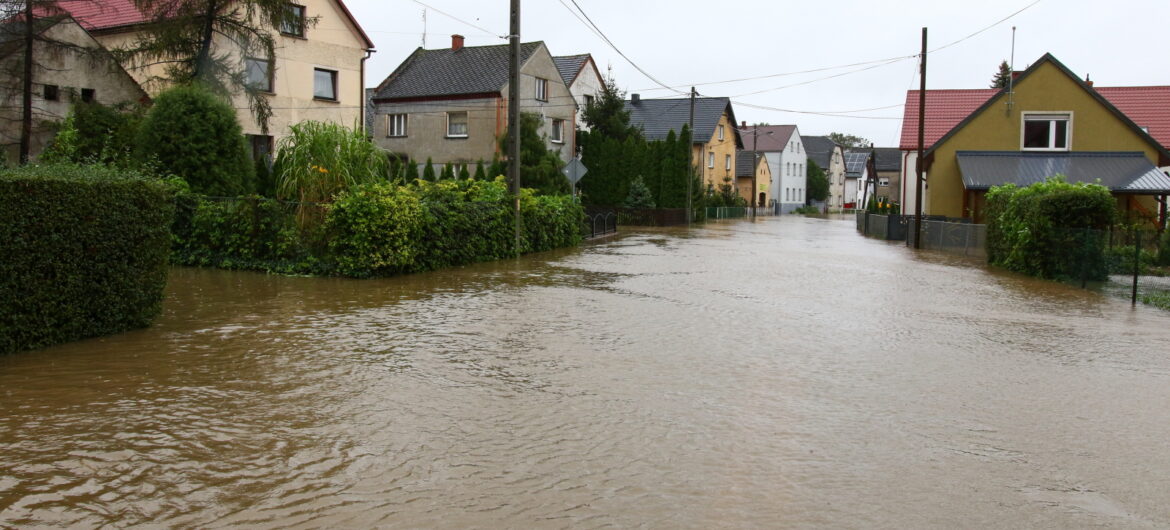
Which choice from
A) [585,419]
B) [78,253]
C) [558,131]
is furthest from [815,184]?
[585,419]

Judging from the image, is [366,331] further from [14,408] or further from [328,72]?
[328,72]

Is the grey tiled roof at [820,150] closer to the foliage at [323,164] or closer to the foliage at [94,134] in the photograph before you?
the foliage at [94,134]

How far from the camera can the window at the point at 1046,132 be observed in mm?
34469

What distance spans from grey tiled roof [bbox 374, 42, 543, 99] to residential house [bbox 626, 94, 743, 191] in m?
21.0

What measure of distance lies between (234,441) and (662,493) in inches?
112

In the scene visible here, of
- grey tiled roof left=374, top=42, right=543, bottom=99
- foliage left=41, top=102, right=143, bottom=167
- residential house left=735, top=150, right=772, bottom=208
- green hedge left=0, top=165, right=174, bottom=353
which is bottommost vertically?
green hedge left=0, top=165, right=174, bottom=353

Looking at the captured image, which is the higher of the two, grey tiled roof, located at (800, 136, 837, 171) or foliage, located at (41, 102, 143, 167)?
grey tiled roof, located at (800, 136, 837, 171)

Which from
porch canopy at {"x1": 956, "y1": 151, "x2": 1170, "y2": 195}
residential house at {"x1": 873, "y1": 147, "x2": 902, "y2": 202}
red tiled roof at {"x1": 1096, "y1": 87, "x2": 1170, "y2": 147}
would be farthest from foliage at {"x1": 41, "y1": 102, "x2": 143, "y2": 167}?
residential house at {"x1": 873, "y1": 147, "x2": 902, "y2": 202}

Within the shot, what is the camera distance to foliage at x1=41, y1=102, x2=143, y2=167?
803 inches

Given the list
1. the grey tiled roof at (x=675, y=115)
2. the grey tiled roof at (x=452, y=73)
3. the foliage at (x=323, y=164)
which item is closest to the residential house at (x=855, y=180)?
the grey tiled roof at (x=675, y=115)

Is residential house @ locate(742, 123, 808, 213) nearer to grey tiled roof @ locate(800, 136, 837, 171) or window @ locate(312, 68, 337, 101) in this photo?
grey tiled roof @ locate(800, 136, 837, 171)

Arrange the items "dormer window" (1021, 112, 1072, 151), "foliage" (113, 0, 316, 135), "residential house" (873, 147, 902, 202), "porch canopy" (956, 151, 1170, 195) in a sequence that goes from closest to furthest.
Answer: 1. "foliage" (113, 0, 316, 135)
2. "porch canopy" (956, 151, 1170, 195)
3. "dormer window" (1021, 112, 1072, 151)
4. "residential house" (873, 147, 902, 202)

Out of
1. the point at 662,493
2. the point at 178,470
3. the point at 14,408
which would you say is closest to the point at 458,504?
the point at 662,493

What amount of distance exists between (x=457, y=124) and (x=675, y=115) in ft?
88.4
